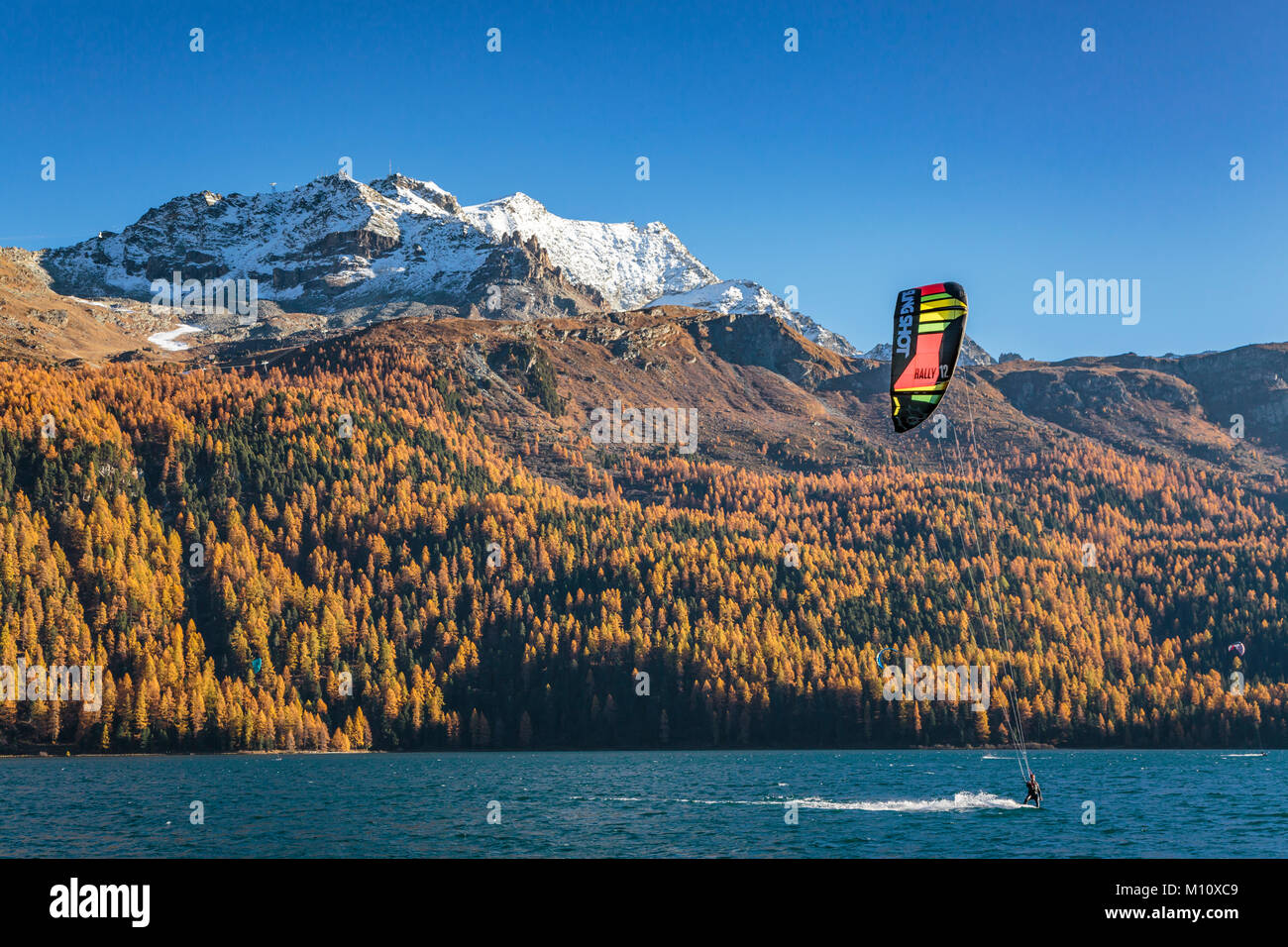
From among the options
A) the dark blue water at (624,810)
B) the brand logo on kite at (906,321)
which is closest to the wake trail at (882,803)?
the dark blue water at (624,810)

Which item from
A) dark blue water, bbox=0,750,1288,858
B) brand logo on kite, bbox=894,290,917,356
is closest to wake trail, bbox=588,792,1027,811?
dark blue water, bbox=0,750,1288,858

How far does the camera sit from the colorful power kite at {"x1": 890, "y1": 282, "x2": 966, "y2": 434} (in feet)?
192

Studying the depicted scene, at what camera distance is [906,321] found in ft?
205

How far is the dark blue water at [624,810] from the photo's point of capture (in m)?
91.6

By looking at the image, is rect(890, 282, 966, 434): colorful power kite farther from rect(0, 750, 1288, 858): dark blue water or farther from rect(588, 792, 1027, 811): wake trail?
rect(588, 792, 1027, 811): wake trail

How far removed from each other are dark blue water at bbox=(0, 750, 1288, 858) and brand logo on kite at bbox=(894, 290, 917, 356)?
4188cm

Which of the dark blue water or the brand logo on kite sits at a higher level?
the brand logo on kite

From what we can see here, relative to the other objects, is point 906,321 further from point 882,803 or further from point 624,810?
point 882,803
